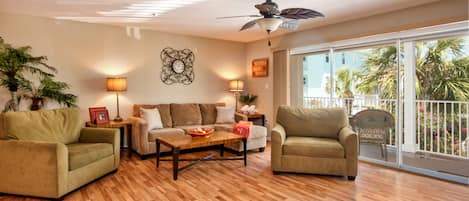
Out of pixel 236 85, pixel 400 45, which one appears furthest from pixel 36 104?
pixel 400 45

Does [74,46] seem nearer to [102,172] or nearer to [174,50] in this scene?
[174,50]

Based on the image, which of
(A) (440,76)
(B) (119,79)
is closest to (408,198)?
(A) (440,76)

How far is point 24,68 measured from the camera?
3986 millimetres

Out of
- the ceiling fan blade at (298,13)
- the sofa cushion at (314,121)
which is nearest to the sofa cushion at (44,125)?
the sofa cushion at (314,121)

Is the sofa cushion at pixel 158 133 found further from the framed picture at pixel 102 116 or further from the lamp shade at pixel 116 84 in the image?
the lamp shade at pixel 116 84

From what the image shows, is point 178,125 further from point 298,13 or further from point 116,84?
point 298,13

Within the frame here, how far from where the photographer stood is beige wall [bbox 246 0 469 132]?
10.7 feet

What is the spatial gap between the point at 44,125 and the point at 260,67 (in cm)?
408

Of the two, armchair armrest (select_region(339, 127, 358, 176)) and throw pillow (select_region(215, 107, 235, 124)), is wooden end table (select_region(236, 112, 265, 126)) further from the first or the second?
armchair armrest (select_region(339, 127, 358, 176))

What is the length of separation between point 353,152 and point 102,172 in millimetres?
3058

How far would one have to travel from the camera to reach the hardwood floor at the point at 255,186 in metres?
2.80

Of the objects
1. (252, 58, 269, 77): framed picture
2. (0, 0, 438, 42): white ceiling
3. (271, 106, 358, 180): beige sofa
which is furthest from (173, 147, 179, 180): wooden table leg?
(252, 58, 269, 77): framed picture

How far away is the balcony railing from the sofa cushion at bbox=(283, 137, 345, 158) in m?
1.60

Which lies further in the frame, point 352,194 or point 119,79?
point 119,79
